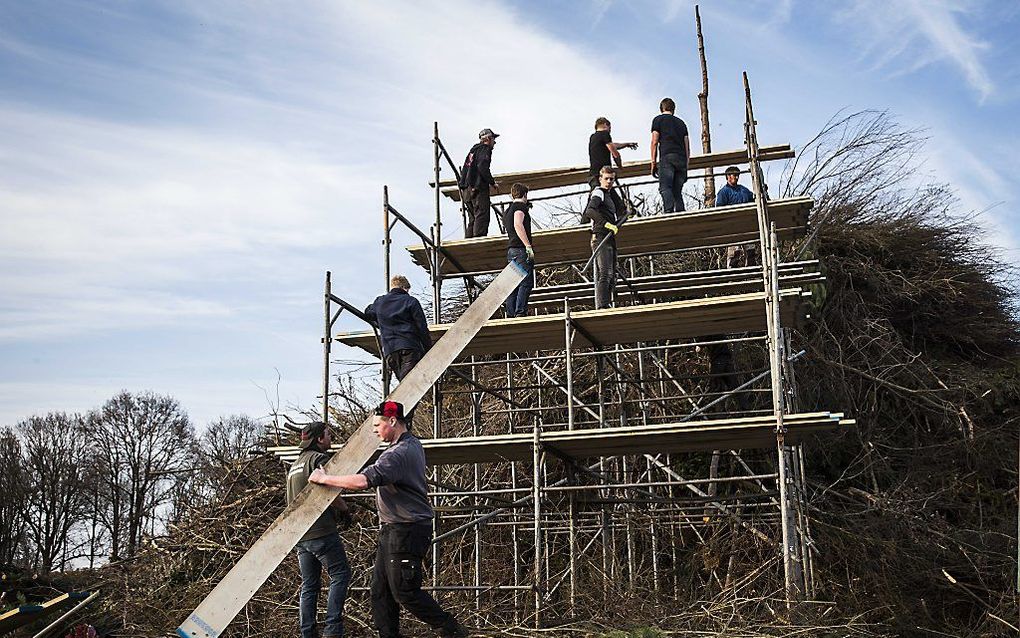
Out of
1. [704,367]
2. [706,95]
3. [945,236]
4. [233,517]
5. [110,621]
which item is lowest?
[110,621]

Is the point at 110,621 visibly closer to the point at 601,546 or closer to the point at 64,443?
the point at 601,546

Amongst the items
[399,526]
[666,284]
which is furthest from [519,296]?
[399,526]

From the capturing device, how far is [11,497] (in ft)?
85.9

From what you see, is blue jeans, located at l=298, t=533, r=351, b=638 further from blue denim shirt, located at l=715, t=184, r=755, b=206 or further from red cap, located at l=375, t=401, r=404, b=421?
blue denim shirt, located at l=715, t=184, r=755, b=206

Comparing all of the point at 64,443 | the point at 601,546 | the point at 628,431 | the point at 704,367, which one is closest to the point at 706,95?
the point at 704,367

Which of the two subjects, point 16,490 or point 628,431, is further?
point 16,490

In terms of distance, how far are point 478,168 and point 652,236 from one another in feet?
7.18

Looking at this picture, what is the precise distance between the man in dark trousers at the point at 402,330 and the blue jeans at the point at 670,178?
3821 mm

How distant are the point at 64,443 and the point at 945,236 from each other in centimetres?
2423

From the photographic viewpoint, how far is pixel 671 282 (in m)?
12.9

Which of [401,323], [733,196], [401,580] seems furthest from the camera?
[733,196]

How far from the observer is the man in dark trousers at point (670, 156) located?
12711mm

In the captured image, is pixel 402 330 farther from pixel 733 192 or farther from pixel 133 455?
pixel 133 455

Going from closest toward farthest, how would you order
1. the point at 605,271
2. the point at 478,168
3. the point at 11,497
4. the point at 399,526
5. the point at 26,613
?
the point at 399,526 → the point at 26,613 → the point at 605,271 → the point at 478,168 → the point at 11,497
